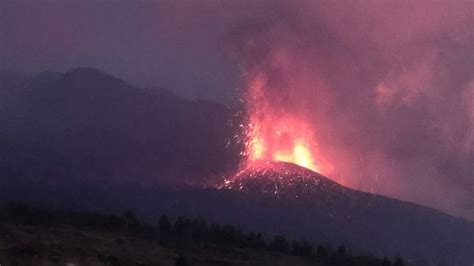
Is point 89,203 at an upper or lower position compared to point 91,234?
upper

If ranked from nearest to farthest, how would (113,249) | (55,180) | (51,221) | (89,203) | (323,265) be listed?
(113,249) < (51,221) < (323,265) < (89,203) < (55,180)

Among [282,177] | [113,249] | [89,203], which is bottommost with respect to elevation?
[113,249]

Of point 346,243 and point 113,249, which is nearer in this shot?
point 113,249

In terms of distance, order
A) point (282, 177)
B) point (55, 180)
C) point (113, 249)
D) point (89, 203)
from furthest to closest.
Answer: point (282, 177), point (55, 180), point (89, 203), point (113, 249)

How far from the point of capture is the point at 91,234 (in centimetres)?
8638

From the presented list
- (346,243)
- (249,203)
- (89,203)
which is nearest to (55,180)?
(89,203)

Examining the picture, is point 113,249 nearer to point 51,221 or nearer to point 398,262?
point 51,221

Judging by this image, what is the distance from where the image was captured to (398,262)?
107438 millimetres

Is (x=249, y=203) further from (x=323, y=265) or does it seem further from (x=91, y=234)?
(x=91, y=234)

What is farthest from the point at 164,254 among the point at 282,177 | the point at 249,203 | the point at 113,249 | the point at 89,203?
the point at 282,177

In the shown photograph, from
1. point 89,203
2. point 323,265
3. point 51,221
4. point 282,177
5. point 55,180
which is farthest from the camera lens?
point 282,177

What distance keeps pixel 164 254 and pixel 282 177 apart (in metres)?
116

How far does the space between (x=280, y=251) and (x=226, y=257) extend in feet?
52.8

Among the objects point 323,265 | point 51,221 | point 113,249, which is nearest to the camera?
point 113,249
